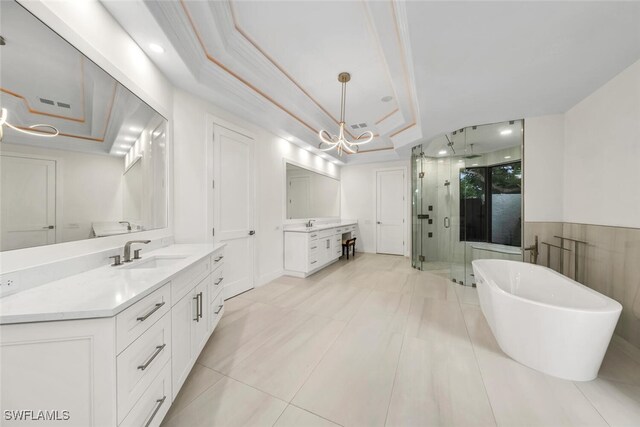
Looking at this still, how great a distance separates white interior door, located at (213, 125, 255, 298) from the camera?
2893 mm

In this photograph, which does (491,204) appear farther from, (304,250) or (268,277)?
(268,277)

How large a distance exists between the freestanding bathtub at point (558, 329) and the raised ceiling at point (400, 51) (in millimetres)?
1992

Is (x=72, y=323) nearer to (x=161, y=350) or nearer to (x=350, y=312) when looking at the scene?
(x=161, y=350)

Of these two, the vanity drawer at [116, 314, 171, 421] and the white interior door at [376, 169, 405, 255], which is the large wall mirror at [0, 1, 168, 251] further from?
the white interior door at [376, 169, 405, 255]

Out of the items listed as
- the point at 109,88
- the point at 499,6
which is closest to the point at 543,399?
the point at 499,6

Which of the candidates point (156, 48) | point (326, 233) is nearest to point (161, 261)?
point (156, 48)

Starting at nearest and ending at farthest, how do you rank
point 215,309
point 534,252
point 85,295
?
point 85,295 < point 215,309 < point 534,252

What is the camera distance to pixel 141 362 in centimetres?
104

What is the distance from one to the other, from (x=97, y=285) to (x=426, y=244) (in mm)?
4822

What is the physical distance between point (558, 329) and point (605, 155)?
2.03 meters

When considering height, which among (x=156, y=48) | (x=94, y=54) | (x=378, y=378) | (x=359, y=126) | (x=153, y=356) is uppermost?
(x=359, y=126)

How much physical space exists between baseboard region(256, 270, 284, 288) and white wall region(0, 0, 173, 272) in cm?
175

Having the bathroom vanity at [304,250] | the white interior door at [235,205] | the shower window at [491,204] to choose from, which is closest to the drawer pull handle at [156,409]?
the white interior door at [235,205]

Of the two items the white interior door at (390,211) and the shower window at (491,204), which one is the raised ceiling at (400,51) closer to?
the shower window at (491,204)
